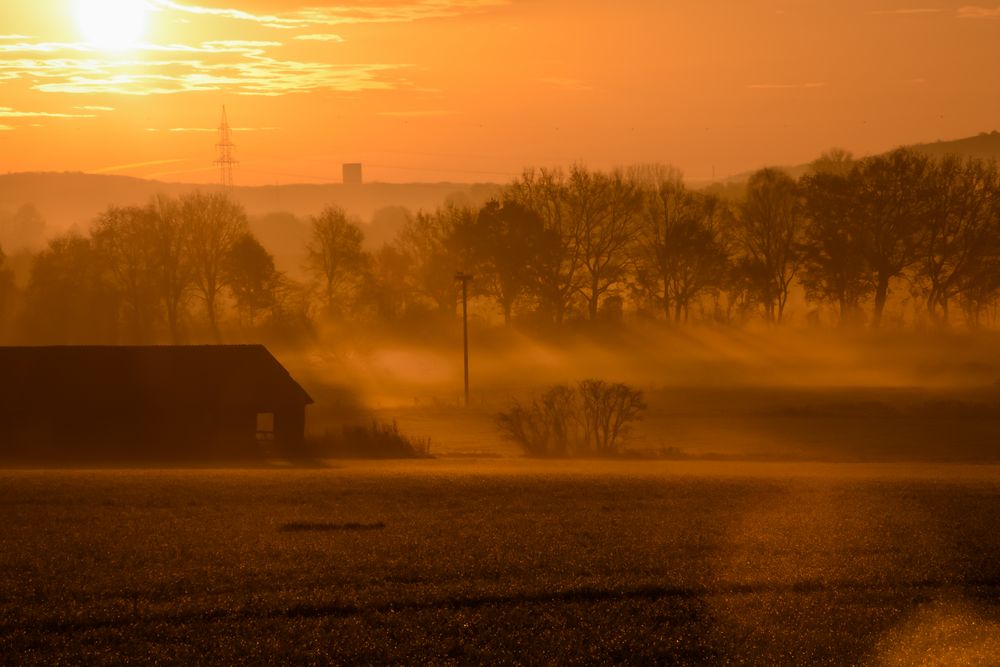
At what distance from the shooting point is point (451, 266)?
9425cm

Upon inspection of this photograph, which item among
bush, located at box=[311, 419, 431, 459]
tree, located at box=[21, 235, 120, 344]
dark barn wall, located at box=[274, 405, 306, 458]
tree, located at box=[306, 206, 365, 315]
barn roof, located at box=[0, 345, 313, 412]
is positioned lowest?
bush, located at box=[311, 419, 431, 459]

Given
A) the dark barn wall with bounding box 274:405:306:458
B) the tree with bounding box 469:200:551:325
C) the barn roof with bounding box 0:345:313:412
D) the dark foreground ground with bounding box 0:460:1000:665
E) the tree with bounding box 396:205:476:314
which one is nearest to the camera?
the dark foreground ground with bounding box 0:460:1000:665

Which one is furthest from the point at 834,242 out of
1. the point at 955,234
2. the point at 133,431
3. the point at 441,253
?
the point at 133,431

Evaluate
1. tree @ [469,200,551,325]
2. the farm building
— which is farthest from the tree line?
the farm building

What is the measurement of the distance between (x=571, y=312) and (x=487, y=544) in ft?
242

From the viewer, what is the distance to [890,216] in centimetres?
8562

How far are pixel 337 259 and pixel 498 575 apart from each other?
89.1m

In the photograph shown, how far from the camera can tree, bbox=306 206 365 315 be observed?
104 metres

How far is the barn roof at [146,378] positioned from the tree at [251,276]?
1931 inches

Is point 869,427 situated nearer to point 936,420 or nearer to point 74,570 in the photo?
point 936,420

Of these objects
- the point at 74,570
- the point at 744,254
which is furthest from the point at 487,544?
the point at 744,254

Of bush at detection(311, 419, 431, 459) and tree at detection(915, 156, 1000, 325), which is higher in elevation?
tree at detection(915, 156, 1000, 325)

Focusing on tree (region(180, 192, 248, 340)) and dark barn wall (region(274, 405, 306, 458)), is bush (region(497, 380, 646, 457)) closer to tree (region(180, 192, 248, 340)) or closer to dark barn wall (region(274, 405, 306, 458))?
dark barn wall (region(274, 405, 306, 458))

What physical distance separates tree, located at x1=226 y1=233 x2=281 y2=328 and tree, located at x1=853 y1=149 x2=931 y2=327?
44.8m
